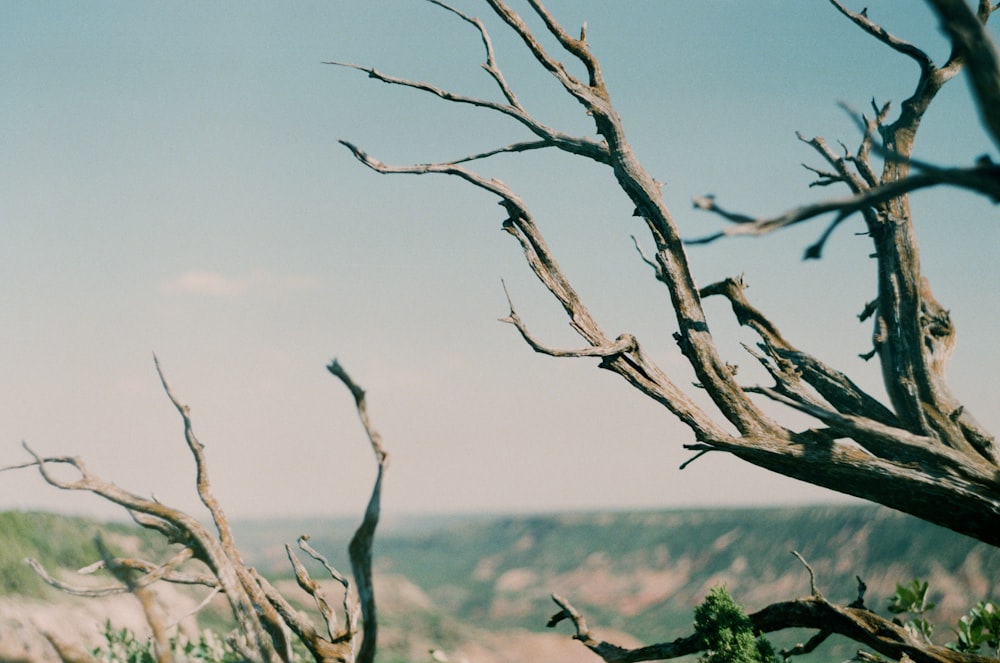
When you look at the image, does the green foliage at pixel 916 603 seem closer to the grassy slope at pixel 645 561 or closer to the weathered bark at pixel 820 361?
the weathered bark at pixel 820 361

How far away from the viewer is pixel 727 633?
5.90 m

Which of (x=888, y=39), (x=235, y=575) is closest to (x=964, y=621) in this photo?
(x=888, y=39)

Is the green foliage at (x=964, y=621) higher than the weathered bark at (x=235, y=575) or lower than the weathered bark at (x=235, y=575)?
lower

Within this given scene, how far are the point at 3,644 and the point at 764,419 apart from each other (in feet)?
16.7

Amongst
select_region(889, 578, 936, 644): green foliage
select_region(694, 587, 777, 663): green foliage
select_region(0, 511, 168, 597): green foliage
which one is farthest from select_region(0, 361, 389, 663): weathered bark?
select_region(0, 511, 168, 597): green foliage

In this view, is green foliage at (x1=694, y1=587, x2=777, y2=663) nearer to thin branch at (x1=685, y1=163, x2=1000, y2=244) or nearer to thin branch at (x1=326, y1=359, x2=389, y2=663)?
thin branch at (x1=326, y1=359, x2=389, y2=663)

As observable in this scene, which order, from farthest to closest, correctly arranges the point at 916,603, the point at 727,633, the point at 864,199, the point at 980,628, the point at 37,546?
the point at 37,546, the point at 916,603, the point at 980,628, the point at 727,633, the point at 864,199

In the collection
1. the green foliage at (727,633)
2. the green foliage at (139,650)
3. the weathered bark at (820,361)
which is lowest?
the green foliage at (139,650)

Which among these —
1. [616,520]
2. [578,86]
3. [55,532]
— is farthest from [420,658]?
[616,520]

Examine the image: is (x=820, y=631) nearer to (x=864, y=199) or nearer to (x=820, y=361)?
(x=820, y=361)

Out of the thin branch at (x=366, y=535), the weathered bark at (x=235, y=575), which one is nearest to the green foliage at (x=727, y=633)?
the weathered bark at (x=235, y=575)

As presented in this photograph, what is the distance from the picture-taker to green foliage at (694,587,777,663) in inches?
231

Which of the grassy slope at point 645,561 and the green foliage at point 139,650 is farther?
the grassy slope at point 645,561

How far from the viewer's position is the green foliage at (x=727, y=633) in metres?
5.87
